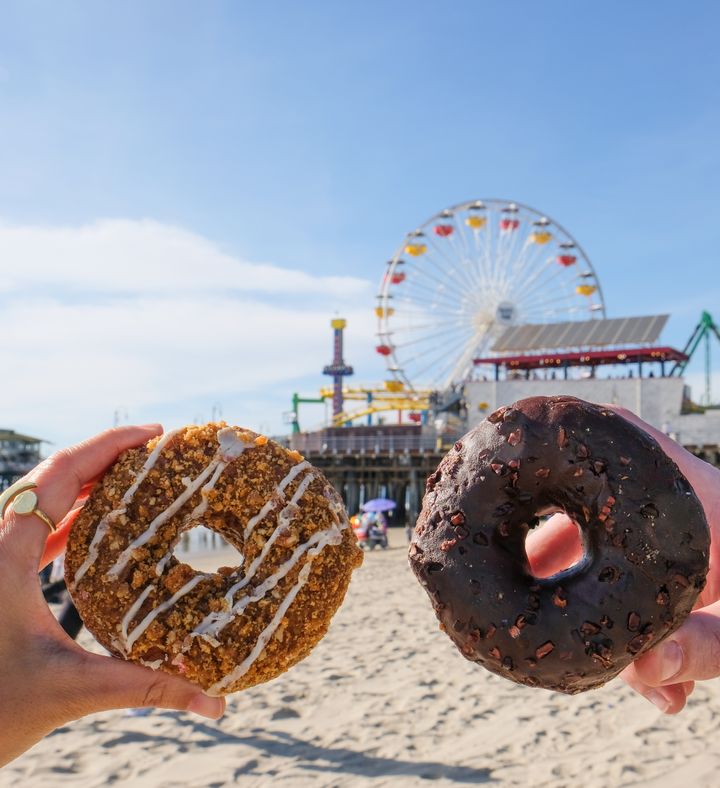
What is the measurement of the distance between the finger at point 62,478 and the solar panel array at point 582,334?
32325 mm

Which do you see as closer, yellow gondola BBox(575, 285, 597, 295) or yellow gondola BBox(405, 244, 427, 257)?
yellow gondola BBox(575, 285, 597, 295)

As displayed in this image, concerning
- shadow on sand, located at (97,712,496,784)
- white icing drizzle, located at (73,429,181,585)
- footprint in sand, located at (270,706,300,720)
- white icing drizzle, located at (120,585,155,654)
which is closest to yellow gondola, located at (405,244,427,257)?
footprint in sand, located at (270,706,300,720)

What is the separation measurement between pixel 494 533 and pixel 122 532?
1.22 m

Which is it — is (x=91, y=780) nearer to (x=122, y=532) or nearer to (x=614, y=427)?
(x=122, y=532)

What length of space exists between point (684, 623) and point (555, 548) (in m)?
0.70

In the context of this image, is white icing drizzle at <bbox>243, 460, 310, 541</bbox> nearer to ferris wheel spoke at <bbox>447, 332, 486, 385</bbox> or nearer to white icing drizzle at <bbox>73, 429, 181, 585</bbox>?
white icing drizzle at <bbox>73, 429, 181, 585</bbox>

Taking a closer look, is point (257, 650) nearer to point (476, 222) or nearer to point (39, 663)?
point (39, 663)

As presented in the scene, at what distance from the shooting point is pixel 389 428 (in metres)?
38.8

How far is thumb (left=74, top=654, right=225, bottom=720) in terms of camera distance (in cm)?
220

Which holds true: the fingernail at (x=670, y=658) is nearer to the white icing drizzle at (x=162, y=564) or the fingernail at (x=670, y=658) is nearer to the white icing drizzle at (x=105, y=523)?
the white icing drizzle at (x=162, y=564)

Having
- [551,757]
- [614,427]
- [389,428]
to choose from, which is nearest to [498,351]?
[389,428]

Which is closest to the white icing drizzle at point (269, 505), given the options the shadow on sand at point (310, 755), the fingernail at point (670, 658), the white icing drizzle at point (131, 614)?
the white icing drizzle at point (131, 614)

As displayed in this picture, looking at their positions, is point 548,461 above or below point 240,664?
above

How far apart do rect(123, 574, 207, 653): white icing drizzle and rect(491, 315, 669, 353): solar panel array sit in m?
32.4
